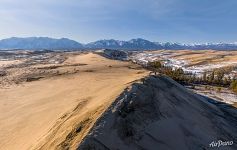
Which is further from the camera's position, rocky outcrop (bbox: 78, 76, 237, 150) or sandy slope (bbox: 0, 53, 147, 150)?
sandy slope (bbox: 0, 53, 147, 150)

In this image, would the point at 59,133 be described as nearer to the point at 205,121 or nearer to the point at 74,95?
the point at 74,95

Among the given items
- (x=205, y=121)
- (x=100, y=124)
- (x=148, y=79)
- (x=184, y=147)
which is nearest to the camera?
(x=100, y=124)

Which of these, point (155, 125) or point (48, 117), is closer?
point (155, 125)

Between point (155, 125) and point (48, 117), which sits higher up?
point (155, 125)

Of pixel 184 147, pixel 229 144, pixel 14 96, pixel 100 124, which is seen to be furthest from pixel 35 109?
pixel 229 144

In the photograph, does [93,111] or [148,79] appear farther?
[148,79]

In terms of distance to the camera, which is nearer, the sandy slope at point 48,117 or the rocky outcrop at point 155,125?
the rocky outcrop at point 155,125

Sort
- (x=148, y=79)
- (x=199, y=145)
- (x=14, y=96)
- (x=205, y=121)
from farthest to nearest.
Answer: (x=14, y=96) < (x=148, y=79) < (x=205, y=121) < (x=199, y=145)

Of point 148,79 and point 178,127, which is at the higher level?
point 148,79
